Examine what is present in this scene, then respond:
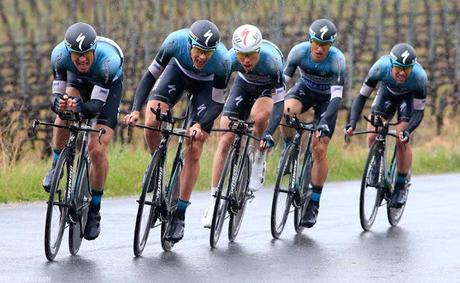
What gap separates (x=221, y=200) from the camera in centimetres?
1402

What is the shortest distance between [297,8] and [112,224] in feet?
47.8

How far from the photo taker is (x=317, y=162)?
→ 15.4 m

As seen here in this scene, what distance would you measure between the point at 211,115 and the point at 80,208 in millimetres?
1448

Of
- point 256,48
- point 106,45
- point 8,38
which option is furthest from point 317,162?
point 8,38

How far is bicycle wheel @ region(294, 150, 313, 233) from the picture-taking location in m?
15.2

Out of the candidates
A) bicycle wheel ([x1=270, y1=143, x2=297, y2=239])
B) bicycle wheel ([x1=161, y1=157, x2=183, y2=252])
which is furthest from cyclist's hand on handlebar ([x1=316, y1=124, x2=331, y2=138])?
bicycle wheel ([x1=161, y1=157, x2=183, y2=252])

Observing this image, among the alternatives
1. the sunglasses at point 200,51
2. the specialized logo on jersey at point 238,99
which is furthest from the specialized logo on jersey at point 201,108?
the specialized logo on jersey at point 238,99

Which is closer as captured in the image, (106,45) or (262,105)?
(106,45)

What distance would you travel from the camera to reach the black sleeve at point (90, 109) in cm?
1265

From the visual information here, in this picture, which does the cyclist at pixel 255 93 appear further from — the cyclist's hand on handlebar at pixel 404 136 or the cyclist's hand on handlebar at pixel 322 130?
the cyclist's hand on handlebar at pixel 404 136

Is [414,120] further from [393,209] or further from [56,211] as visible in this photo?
[56,211]

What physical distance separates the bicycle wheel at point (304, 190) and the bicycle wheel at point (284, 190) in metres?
0.15

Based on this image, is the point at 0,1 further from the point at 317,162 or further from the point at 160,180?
the point at 160,180

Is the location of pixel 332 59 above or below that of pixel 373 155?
above
